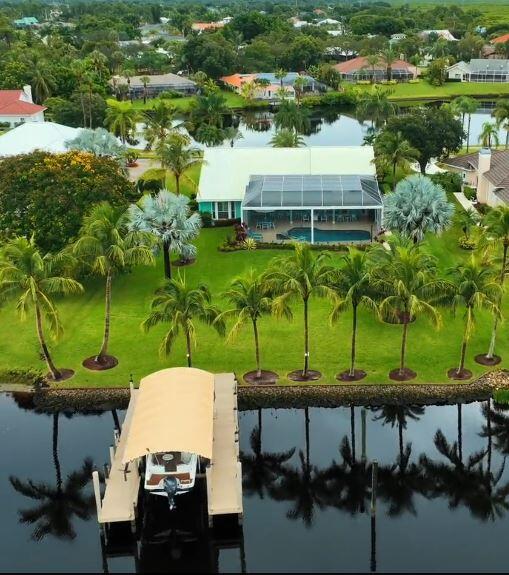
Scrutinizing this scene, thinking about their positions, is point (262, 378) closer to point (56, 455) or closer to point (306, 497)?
point (306, 497)

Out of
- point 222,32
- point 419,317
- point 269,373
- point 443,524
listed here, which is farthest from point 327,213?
point 222,32

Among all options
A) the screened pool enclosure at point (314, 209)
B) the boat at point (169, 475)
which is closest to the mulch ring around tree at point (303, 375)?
the boat at point (169, 475)

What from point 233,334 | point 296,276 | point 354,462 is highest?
point 296,276

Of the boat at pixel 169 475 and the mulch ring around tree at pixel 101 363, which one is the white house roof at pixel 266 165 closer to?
the mulch ring around tree at pixel 101 363

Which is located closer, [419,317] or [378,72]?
[419,317]

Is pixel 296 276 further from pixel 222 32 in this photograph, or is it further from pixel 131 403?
pixel 222 32

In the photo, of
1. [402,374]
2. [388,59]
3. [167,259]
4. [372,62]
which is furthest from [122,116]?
[388,59]
